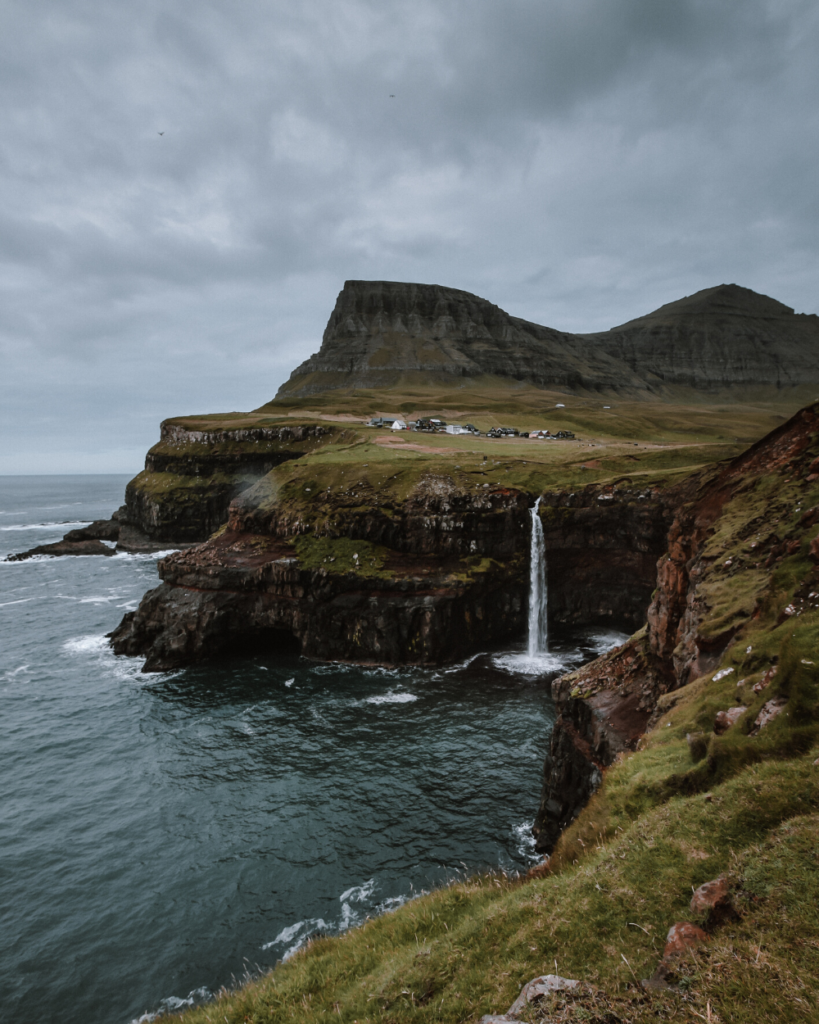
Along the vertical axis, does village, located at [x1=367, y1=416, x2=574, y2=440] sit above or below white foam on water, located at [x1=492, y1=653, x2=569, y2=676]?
above

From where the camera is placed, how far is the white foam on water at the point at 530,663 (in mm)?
43994

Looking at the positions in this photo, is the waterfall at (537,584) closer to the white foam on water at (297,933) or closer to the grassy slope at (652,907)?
the white foam on water at (297,933)

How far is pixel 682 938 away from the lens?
7.09 meters

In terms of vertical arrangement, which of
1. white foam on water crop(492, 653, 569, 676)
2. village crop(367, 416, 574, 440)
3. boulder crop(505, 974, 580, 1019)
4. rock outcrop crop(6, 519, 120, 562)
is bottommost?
white foam on water crop(492, 653, 569, 676)

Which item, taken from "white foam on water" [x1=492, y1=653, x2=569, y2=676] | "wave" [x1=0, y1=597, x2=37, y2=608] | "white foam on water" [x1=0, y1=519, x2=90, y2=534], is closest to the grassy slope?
"white foam on water" [x1=492, y1=653, x2=569, y2=676]

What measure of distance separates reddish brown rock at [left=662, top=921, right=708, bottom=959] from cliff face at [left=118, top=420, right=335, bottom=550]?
314ft

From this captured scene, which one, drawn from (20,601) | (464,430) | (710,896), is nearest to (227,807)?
(710,896)

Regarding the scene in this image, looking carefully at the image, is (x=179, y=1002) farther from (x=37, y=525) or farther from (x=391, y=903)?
(x=37, y=525)

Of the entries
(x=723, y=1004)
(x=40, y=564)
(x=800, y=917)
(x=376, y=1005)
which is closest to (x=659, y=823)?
(x=800, y=917)

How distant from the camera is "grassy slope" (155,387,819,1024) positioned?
6.45 m

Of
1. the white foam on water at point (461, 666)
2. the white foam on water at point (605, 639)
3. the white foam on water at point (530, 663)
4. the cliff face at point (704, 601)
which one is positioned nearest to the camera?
the cliff face at point (704, 601)

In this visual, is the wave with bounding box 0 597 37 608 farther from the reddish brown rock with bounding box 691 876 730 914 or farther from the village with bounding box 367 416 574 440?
the reddish brown rock with bounding box 691 876 730 914

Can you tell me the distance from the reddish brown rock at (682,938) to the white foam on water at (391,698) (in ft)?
110

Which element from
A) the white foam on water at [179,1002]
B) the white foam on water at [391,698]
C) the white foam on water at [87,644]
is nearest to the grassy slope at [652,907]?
the white foam on water at [179,1002]
